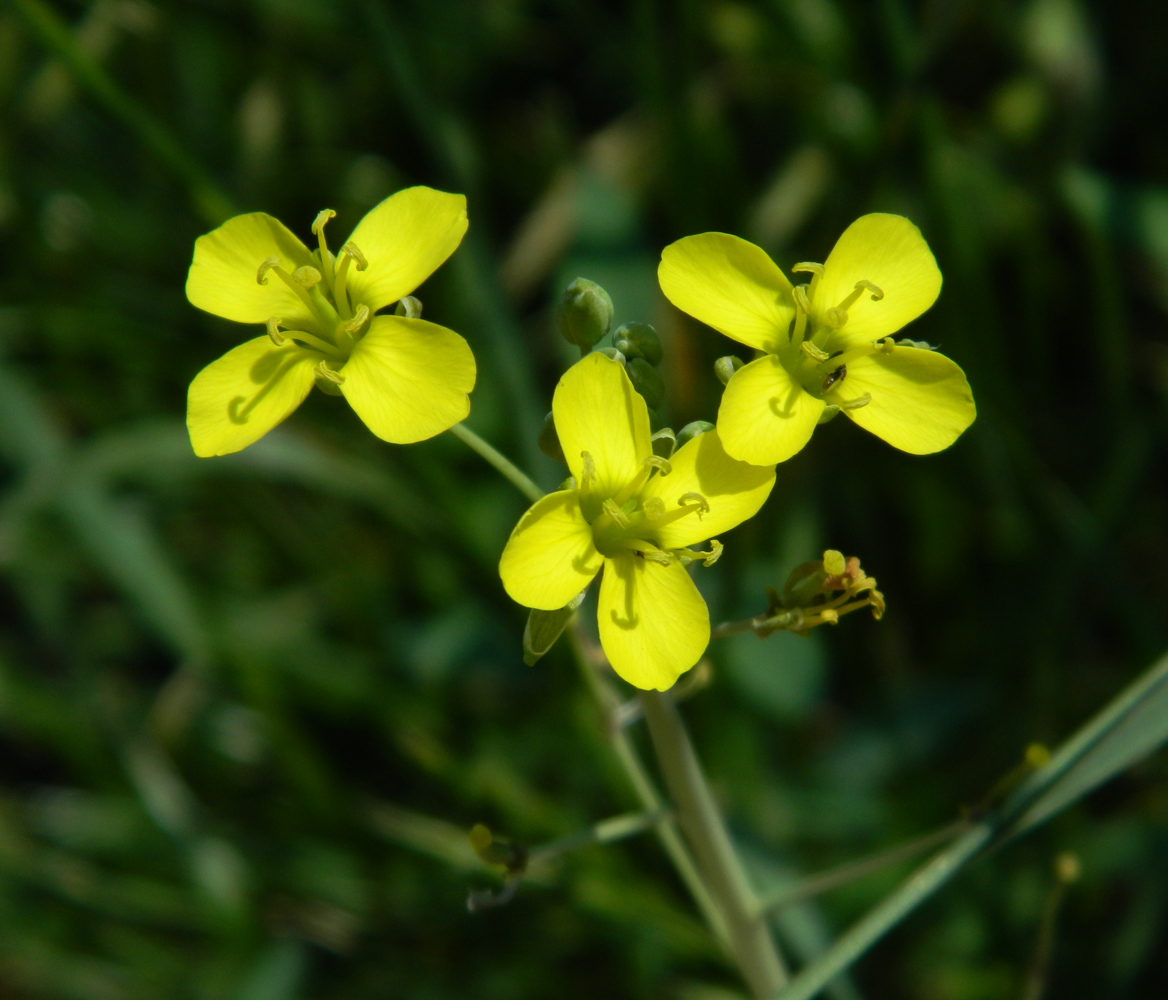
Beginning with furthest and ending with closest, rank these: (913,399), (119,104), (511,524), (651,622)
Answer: (511,524), (119,104), (913,399), (651,622)

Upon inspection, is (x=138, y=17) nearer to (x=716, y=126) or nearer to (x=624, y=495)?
(x=716, y=126)

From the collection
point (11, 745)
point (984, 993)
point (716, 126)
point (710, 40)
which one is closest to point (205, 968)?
point (11, 745)

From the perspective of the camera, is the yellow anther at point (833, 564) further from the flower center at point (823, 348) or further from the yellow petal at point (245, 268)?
the yellow petal at point (245, 268)

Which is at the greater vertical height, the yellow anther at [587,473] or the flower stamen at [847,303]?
the flower stamen at [847,303]

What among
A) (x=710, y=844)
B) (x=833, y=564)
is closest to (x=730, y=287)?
(x=833, y=564)

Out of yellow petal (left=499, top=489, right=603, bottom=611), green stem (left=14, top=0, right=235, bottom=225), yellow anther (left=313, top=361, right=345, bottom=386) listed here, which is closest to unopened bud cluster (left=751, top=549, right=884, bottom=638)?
yellow petal (left=499, top=489, right=603, bottom=611)

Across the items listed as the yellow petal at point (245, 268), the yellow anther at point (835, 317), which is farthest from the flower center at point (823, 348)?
the yellow petal at point (245, 268)

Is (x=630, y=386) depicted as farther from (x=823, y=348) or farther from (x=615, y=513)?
(x=823, y=348)
